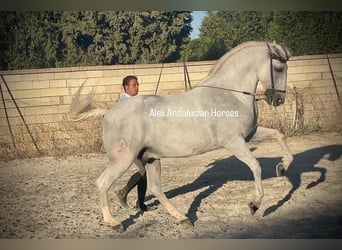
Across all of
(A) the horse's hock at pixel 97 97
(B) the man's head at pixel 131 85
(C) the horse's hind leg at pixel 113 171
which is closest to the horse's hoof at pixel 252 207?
(A) the horse's hock at pixel 97 97

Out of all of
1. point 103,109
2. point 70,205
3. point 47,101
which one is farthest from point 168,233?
point 47,101

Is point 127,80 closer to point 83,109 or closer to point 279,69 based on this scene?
point 83,109

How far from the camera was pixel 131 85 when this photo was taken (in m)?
4.77

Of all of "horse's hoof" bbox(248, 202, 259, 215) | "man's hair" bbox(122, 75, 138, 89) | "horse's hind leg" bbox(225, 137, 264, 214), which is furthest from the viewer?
"man's hair" bbox(122, 75, 138, 89)

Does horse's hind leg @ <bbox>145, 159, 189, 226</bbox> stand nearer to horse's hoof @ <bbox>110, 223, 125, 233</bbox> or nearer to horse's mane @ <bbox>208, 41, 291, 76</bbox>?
horse's hoof @ <bbox>110, 223, 125, 233</bbox>

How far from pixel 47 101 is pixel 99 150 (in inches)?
25.3

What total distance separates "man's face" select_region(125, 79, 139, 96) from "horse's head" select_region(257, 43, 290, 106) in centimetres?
106

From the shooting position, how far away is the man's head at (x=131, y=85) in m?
4.77

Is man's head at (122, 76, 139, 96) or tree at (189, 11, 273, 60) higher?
tree at (189, 11, 273, 60)

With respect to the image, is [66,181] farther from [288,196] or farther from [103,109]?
[288,196]

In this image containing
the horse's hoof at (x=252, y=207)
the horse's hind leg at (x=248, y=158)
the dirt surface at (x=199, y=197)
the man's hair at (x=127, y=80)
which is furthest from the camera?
the man's hair at (x=127, y=80)

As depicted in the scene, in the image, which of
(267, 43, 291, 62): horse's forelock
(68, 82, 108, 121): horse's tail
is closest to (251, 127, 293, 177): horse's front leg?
(267, 43, 291, 62): horse's forelock

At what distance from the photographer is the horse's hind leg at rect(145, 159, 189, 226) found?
462 cm

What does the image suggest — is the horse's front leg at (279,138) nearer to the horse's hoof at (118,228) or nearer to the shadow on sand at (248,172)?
the shadow on sand at (248,172)
